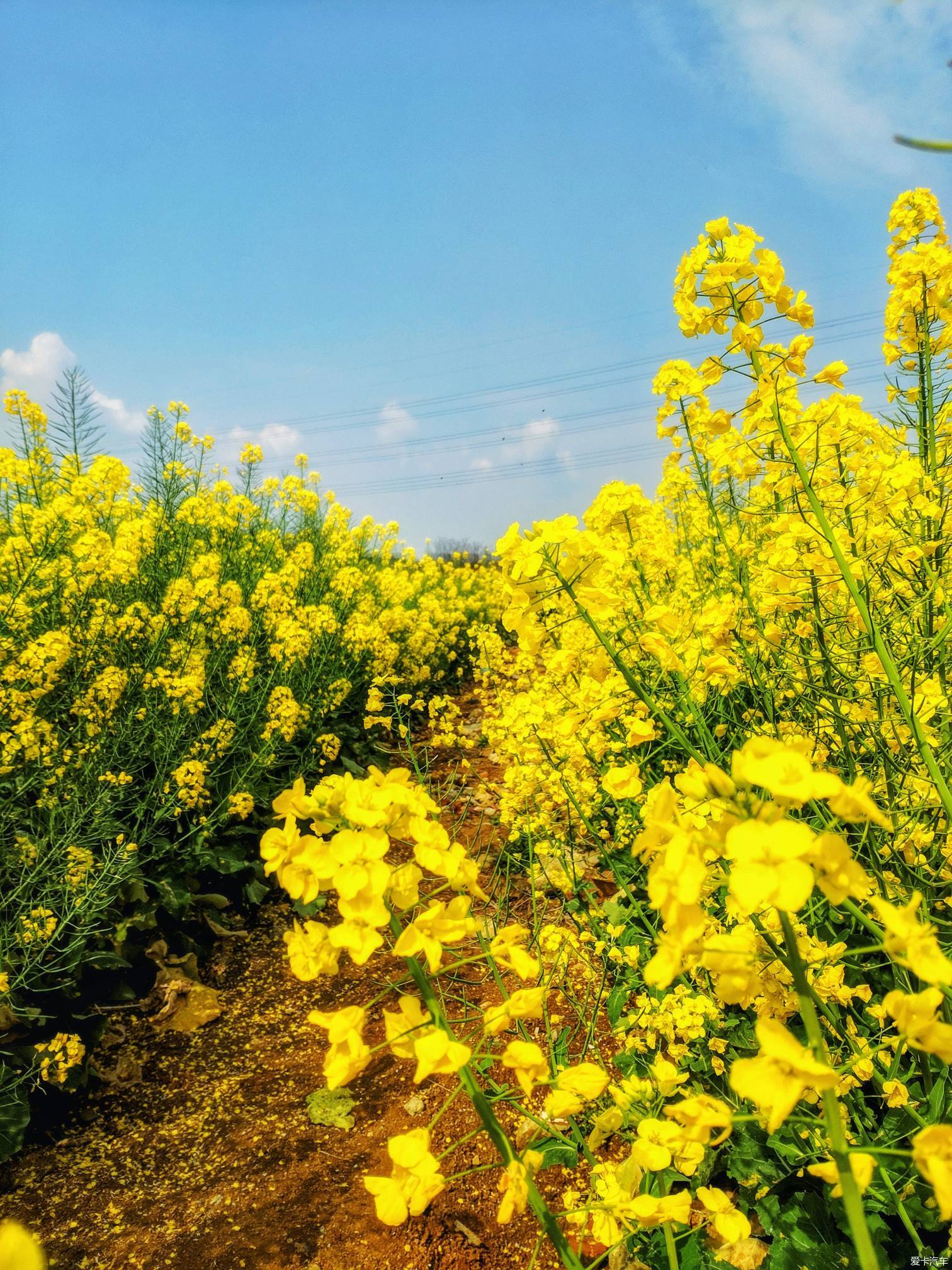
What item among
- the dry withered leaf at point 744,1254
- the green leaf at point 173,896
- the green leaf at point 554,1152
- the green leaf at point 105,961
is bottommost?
the dry withered leaf at point 744,1254

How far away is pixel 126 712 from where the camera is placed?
3.49 meters

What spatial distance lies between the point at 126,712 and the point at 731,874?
337cm

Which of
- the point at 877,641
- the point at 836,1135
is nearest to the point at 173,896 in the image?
the point at 877,641

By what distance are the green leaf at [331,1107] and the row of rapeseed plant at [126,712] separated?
0.80m

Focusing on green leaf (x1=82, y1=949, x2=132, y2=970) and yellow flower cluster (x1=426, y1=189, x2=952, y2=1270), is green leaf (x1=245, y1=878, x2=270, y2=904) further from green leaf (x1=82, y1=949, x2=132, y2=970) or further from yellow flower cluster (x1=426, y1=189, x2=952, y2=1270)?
yellow flower cluster (x1=426, y1=189, x2=952, y2=1270)

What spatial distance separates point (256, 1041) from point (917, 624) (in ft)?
9.25

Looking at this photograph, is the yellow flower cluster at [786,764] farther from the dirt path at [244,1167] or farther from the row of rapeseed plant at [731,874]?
the dirt path at [244,1167]

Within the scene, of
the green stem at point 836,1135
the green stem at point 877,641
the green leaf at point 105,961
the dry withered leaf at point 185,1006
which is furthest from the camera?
the dry withered leaf at point 185,1006

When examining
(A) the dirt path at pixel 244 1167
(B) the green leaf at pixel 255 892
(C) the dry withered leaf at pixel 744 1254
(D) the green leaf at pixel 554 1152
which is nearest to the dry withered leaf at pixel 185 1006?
(A) the dirt path at pixel 244 1167

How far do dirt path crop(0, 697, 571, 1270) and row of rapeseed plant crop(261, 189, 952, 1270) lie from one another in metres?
0.20

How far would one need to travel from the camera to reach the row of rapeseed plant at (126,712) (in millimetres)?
2752

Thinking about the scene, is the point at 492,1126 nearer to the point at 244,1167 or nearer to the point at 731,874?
the point at 731,874

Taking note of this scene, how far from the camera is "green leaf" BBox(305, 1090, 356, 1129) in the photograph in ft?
8.11

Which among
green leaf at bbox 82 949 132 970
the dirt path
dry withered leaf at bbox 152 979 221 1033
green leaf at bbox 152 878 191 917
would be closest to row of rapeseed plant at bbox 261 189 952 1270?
the dirt path
